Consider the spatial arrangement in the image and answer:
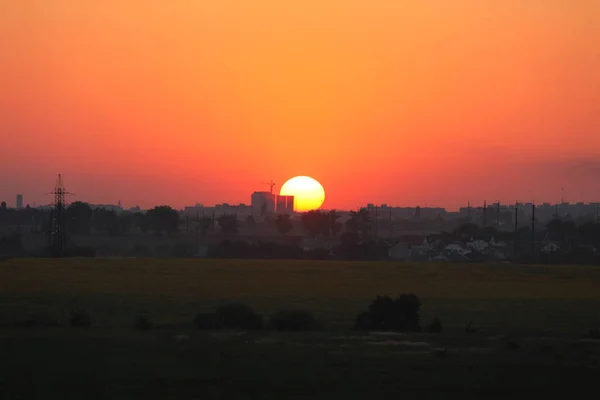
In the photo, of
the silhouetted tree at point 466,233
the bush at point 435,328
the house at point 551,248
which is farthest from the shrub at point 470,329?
the silhouetted tree at point 466,233

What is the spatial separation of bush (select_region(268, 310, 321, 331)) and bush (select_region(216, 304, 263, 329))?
0.68 metres

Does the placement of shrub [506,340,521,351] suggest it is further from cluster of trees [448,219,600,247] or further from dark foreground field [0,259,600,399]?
cluster of trees [448,219,600,247]

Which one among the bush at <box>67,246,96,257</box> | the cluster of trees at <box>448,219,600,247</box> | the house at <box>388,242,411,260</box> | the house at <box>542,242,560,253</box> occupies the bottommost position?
the bush at <box>67,246,96,257</box>

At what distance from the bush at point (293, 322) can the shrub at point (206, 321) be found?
2.45 m

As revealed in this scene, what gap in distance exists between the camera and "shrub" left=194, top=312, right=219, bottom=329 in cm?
4384

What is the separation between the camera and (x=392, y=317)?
4428 cm

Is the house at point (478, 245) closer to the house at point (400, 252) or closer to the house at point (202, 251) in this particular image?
the house at point (400, 252)

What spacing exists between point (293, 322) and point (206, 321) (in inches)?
160

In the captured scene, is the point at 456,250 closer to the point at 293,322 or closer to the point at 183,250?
the point at 183,250

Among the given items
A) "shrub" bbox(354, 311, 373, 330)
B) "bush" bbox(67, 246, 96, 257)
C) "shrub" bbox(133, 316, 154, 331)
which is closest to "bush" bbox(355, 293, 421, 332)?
"shrub" bbox(354, 311, 373, 330)

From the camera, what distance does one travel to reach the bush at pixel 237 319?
4341 centimetres

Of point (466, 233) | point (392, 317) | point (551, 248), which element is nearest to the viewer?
point (392, 317)


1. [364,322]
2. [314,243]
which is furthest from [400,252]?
[364,322]

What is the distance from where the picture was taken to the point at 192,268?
314ft
